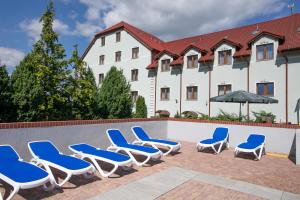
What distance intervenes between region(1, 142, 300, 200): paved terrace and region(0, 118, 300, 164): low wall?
180 cm

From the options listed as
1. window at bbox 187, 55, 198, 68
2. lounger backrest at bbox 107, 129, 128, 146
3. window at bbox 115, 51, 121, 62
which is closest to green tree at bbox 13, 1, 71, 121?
lounger backrest at bbox 107, 129, 128, 146

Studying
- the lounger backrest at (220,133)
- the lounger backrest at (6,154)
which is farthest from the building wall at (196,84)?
the lounger backrest at (6,154)

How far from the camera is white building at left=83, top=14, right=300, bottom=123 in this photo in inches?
698

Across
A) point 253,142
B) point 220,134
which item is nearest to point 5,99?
point 220,134

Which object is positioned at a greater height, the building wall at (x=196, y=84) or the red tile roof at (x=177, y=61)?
the red tile roof at (x=177, y=61)

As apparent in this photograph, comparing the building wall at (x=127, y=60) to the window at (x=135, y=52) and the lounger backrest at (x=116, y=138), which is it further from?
the lounger backrest at (x=116, y=138)

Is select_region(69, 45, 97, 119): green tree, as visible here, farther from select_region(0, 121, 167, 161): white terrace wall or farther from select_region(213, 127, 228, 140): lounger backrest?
select_region(213, 127, 228, 140): lounger backrest

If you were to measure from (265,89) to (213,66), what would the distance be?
4811 millimetres

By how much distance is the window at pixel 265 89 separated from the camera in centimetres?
1819

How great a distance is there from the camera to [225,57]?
20656mm

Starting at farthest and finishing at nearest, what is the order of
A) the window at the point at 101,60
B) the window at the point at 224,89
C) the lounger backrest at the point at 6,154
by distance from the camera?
the window at the point at 101,60
the window at the point at 224,89
the lounger backrest at the point at 6,154

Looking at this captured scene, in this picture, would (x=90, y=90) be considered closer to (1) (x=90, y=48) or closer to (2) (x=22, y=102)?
(2) (x=22, y=102)

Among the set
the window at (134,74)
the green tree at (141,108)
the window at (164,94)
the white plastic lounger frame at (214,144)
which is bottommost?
the white plastic lounger frame at (214,144)

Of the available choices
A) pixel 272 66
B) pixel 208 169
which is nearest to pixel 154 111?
pixel 272 66
